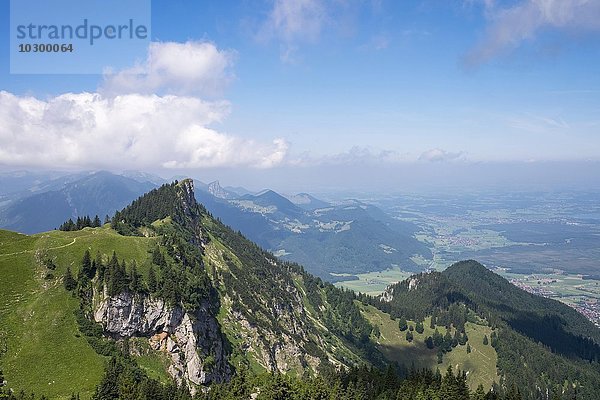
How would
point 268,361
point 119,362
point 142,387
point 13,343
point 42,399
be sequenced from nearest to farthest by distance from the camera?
point 42,399 < point 142,387 < point 13,343 < point 119,362 < point 268,361

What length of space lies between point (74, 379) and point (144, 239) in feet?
224

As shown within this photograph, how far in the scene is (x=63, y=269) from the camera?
13738 centimetres

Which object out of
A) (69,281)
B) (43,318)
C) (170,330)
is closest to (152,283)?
(170,330)

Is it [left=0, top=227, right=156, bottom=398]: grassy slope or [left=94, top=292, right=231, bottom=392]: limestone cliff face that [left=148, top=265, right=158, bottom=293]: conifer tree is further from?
[left=0, top=227, right=156, bottom=398]: grassy slope

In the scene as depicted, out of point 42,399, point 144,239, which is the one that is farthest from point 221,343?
point 42,399

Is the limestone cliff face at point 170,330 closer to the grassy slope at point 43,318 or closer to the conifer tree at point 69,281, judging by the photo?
the conifer tree at point 69,281

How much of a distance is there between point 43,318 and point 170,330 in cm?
3889

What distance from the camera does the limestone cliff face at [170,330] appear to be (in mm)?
134375

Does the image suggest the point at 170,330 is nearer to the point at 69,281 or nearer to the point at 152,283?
the point at 152,283

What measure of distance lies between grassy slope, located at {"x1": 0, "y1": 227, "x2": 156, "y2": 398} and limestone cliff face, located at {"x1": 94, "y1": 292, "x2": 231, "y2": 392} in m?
11.6

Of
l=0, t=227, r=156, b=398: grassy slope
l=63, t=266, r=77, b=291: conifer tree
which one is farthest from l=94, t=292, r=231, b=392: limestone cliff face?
l=0, t=227, r=156, b=398: grassy slope

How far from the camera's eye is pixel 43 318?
122 meters

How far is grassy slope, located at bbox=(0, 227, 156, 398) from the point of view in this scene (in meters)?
107

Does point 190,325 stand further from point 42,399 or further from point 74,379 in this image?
point 42,399
